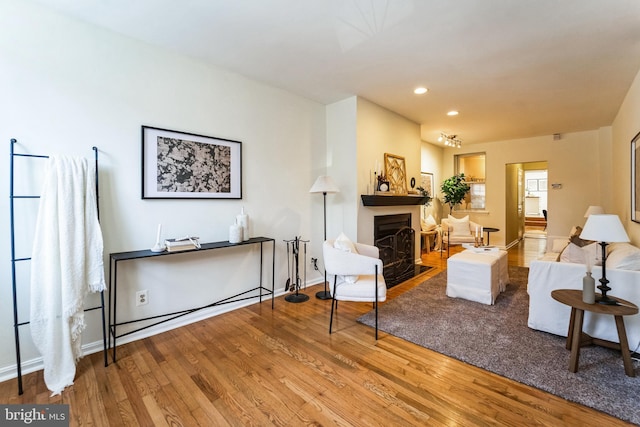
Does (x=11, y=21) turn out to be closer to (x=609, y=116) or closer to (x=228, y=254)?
(x=228, y=254)

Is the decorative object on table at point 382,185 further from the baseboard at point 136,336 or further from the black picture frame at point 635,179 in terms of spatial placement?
the black picture frame at point 635,179

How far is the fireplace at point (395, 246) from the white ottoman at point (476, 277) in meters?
0.86

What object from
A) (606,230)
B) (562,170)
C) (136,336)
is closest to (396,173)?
(606,230)

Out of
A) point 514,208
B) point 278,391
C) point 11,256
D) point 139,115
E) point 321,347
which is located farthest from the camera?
point 514,208

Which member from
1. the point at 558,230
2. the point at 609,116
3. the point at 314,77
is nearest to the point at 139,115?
the point at 314,77

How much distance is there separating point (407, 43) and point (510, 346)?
8.85 feet

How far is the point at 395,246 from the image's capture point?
14.5 ft

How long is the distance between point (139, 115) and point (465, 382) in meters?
3.28

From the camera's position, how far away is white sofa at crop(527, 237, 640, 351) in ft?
7.11

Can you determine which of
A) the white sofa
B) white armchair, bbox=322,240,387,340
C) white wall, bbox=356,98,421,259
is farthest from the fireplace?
the white sofa

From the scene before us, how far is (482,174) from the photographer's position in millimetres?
7582

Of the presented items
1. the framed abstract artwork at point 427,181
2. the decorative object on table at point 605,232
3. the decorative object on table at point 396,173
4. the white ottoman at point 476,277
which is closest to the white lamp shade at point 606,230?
the decorative object on table at point 605,232

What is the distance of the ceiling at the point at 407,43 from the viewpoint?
79.2 inches

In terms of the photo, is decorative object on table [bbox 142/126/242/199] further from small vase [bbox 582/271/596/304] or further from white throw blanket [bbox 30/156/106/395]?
small vase [bbox 582/271/596/304]
